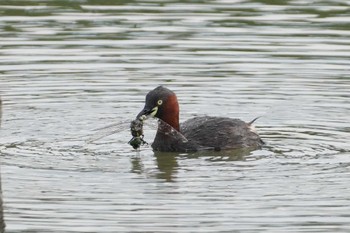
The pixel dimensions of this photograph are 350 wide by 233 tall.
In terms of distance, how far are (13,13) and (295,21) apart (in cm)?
467

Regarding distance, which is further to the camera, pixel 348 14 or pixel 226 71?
pixel 348 14

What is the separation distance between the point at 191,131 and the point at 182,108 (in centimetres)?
187

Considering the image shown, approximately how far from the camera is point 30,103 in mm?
16891

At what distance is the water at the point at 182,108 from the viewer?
11789 millimetres

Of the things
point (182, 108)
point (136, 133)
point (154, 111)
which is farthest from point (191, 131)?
point (182, 108)

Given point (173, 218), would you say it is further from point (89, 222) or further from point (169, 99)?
point (169, 99)

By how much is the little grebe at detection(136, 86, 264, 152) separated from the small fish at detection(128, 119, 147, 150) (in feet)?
0.43

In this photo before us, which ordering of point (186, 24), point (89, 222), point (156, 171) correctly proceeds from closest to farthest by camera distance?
1. point (89, 222)
2. point (156, 171)
3. point (186, 24)

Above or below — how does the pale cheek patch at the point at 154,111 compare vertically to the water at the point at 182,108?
above

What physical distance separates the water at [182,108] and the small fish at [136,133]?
10 centimetres

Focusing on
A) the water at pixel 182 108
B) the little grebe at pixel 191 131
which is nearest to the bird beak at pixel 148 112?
the little grebe at pixel 191 131

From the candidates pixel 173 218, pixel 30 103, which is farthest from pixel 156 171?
pixel 30 103

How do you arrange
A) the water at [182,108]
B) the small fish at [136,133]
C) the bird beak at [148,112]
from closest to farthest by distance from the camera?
the water at [182,108], the small fish at [136,133], the bird beak at [148,112]

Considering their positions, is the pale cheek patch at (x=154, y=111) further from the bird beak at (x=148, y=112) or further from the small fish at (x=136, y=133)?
the small fish at (x=136, y=133)
